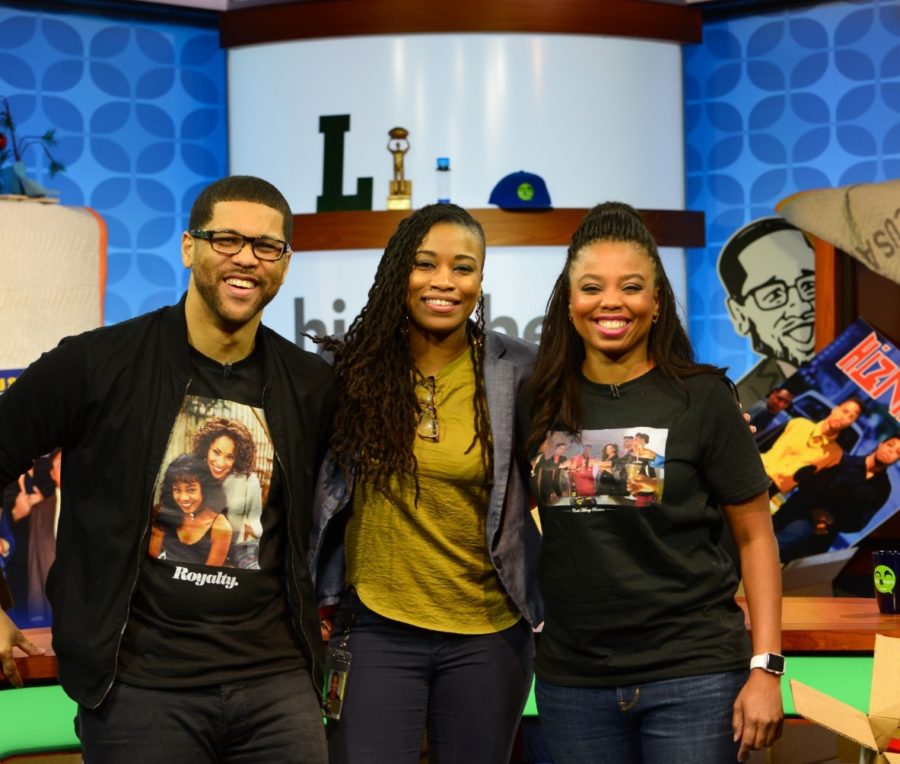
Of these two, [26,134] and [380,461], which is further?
[26,134]

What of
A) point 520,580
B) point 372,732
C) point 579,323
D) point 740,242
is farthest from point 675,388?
point 740,242

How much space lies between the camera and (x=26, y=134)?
567 cm

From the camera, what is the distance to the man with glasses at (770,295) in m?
5.43

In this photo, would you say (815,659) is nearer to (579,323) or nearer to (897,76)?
(579,323)

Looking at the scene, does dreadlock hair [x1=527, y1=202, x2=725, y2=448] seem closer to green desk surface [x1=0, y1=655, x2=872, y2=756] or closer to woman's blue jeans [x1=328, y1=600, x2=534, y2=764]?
woman's blue jeans [x1=328, y1=600, x2=534, y2=764]

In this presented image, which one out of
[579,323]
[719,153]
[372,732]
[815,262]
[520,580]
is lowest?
[372,732]

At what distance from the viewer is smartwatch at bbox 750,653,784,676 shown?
205 cm

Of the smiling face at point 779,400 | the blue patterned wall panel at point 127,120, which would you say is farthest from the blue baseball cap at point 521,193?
the blue patterned wall panel at point 127,120

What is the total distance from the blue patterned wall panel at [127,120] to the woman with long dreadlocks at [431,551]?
3.65m

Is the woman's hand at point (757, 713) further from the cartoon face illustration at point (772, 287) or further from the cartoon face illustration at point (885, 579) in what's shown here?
the cartoon face illustration at point (772, 287)

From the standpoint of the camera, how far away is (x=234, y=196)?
2.19 m

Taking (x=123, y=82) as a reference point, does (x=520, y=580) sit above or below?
below

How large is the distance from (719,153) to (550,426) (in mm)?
4059

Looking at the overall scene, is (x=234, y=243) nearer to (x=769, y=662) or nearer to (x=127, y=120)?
(x=769, y=662)
